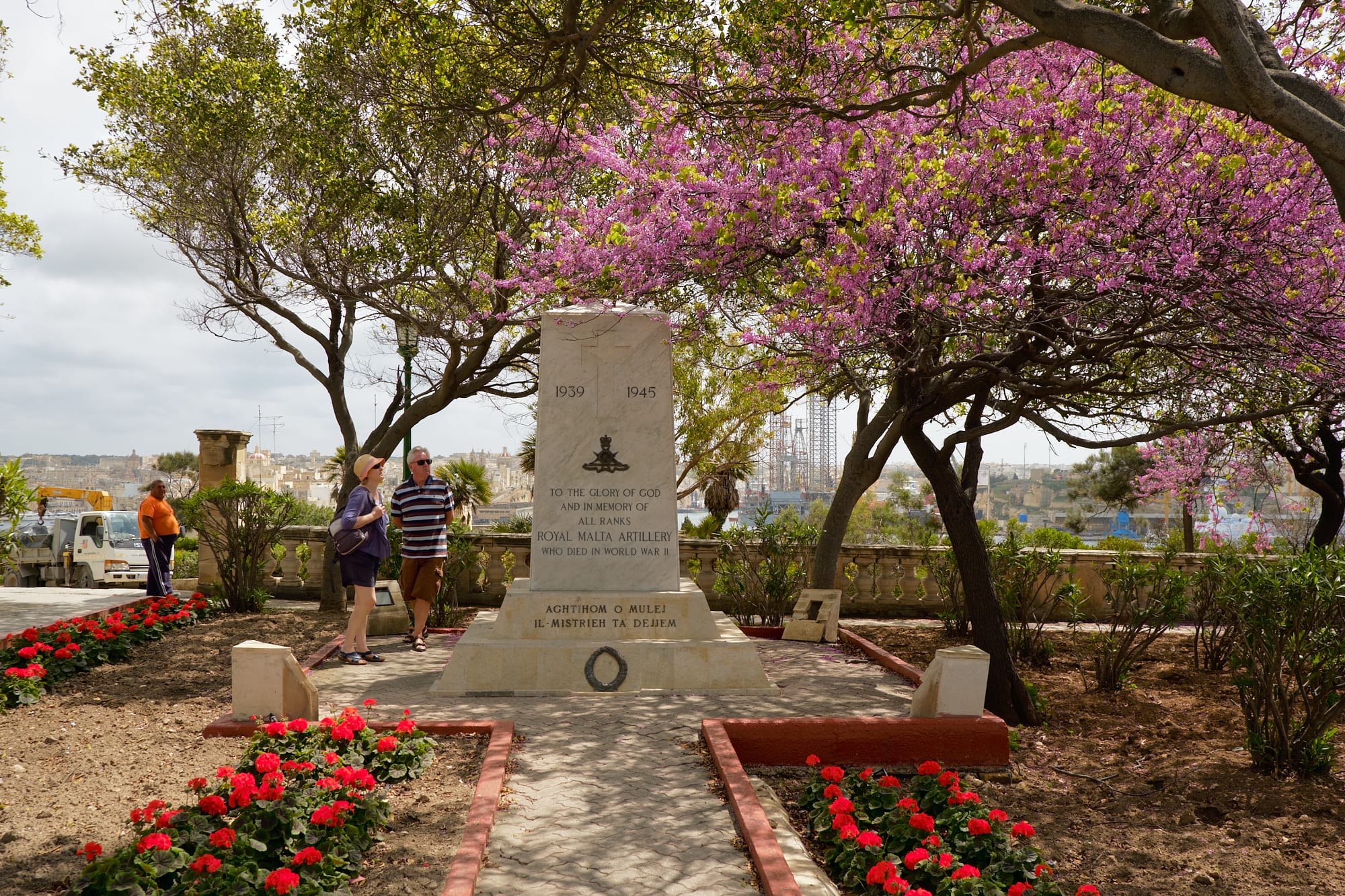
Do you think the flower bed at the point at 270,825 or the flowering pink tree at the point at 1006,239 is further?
the flowering pink tree at the point at 1006,239

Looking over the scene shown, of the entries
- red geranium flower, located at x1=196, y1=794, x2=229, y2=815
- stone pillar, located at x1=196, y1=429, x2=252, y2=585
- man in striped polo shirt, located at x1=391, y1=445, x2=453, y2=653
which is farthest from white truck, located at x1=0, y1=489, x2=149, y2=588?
red geranium flower, located at x1=196, y1=794, x2=229, y2=815

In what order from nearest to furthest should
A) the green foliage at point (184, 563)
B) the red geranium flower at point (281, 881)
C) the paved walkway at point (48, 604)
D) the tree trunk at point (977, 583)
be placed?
1. the red geranium flower at point (281, 881)
2. the tree trunk at point (977, 583)
3. the paved walkway at point (48, 604)
4. the green foliage at point (184, 563)

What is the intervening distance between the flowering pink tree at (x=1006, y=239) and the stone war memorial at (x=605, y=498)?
0.69 meters

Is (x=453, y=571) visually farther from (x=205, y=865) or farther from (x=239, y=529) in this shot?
(x=205, y=865)

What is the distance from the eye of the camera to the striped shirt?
30.2ft

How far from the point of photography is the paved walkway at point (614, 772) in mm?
3998

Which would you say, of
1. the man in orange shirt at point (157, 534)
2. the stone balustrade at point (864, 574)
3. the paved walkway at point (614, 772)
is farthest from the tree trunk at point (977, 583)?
the man in orange shirt at point (157, 534)

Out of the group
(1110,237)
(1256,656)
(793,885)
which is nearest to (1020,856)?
(793,885)

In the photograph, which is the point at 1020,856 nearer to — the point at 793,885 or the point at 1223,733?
the point at 793,885

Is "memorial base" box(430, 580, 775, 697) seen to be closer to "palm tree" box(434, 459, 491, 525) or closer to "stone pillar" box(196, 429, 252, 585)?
"stone pillar" box(196, 429, 252, 585)

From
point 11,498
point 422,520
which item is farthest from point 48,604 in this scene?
point 422,520

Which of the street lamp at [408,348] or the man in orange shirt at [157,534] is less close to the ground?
the street lamp at [408,348]

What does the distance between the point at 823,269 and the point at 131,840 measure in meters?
5.22

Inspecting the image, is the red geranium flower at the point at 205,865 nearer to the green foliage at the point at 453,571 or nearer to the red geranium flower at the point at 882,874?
the red geranium flower at the point at 882,874
